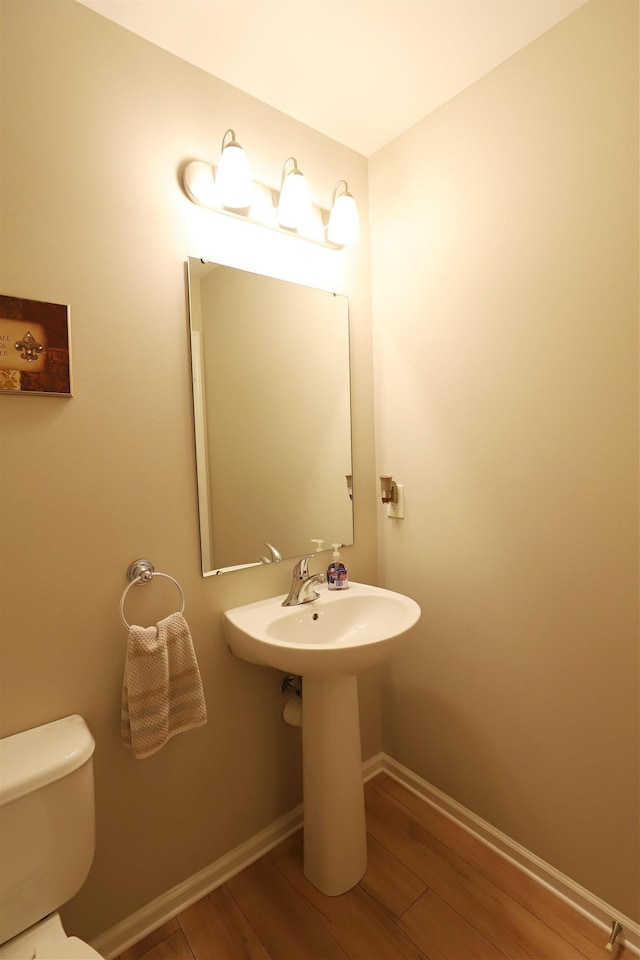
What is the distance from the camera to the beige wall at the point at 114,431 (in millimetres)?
1140

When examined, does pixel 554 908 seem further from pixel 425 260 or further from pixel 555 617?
pixel 425 260

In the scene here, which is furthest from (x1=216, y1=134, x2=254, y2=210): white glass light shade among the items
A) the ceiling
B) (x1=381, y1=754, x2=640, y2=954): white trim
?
(x1=381, y1=754, x2=640, y2=954): white trim

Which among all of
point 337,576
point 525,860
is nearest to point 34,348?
point 337,576

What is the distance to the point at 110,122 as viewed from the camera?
1249 mm

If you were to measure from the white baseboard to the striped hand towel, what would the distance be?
532 mm

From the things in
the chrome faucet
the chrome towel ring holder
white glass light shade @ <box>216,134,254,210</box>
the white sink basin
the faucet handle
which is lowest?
the white sink basin

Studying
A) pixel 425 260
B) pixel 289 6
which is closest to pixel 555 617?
pixel 425 260

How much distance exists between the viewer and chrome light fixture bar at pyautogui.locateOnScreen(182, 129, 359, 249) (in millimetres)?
1353

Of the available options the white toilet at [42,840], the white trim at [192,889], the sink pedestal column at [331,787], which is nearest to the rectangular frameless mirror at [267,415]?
the sink pedestal column at [331,787]

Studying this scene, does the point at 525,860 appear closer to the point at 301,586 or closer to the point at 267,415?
the point at 301,586

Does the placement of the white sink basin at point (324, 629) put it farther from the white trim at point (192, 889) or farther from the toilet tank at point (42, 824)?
the white trim at point (192, 889)

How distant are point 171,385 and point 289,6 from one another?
1035 mm

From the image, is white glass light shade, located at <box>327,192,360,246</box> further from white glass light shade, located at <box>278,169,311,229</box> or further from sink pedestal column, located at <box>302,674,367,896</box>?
sink pedestal column, located at <box>302,674,367,896</box>

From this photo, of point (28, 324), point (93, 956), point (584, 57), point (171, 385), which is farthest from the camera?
point (171, 385)
